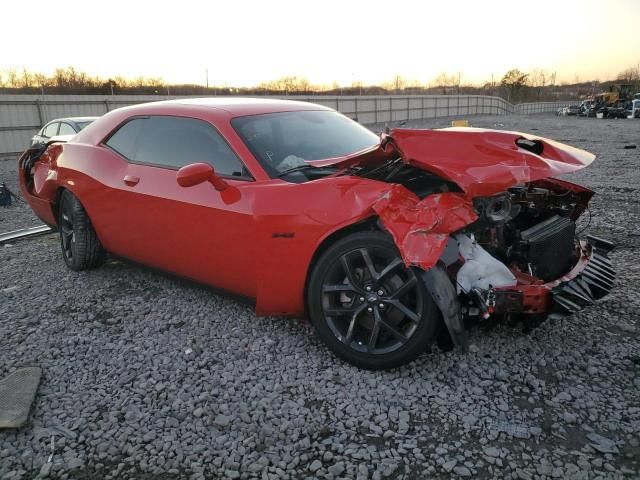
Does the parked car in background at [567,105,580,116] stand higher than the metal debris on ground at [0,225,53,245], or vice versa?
the metal debris on ground at [0,225,53,245]

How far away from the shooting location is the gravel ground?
219 centimetres

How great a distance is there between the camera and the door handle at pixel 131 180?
12.5 ft

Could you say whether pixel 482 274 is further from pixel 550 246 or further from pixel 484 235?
pixel 550 246

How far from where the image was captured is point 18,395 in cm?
273

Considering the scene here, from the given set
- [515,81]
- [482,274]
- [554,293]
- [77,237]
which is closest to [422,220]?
[482,274]

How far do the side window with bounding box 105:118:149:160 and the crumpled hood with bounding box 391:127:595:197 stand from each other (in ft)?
7.43

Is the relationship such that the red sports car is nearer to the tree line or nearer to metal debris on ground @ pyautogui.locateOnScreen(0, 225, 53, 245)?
metal debris on ground @ pyautogui.locateOnScreen(0, 225, 53, 245)

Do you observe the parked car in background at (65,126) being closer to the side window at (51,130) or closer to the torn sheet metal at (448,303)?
the side window at (51,130)

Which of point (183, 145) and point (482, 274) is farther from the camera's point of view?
point (183, 145)

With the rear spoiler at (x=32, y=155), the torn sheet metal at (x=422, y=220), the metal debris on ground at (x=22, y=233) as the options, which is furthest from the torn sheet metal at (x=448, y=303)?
the metal debris on ground at (x=22, y=233)

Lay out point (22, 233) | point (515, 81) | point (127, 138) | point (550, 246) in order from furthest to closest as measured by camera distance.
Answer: point (515, 81) → point (22, 233) → point (127, 138) → point (550, 246)

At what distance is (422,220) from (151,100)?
21.1m

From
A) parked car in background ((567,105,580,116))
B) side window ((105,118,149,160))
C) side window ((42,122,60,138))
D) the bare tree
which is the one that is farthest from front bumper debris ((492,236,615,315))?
the bare tree

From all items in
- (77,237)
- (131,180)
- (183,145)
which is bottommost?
(77,237)
